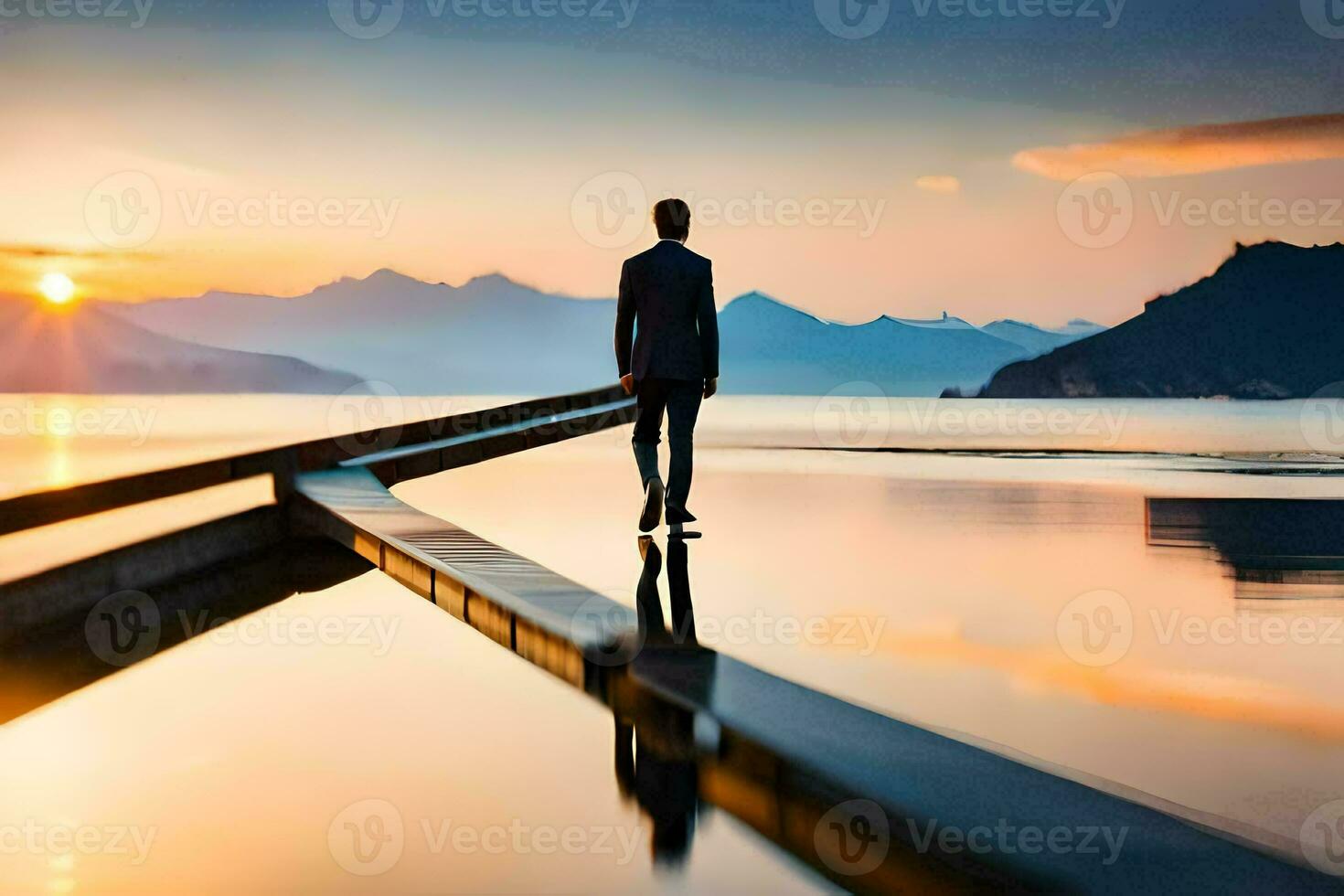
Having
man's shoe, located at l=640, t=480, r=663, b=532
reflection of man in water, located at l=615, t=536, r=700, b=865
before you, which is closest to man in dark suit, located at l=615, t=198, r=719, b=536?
man's shoe, located at l=640, t=480, r=663, b=532

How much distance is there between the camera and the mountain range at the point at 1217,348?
7077 inches

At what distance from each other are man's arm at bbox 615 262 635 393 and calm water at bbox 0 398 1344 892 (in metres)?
1.21

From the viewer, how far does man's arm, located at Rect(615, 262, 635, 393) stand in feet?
29.2

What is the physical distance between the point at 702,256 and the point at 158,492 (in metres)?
3.82

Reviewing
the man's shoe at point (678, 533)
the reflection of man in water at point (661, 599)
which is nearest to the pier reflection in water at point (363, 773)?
the reflection of man in water at point (661, 599)

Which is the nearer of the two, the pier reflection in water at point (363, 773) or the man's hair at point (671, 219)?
the pier reflection in water at point (363, 773)

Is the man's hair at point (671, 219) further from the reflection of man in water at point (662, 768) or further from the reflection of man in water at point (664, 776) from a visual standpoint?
the reflection of man in water at point (664, 776)

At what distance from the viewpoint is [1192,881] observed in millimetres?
2346

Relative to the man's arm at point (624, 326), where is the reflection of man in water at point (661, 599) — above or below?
below

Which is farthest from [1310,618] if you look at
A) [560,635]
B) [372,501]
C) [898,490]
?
[898,490]

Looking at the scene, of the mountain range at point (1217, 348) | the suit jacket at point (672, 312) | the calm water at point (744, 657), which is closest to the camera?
the calm water at point (744, 657)

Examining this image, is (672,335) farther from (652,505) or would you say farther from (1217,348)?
(1217,348)

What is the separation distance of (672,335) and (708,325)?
26 centimetres

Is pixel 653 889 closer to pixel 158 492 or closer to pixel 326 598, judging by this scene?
pixel 326 598
